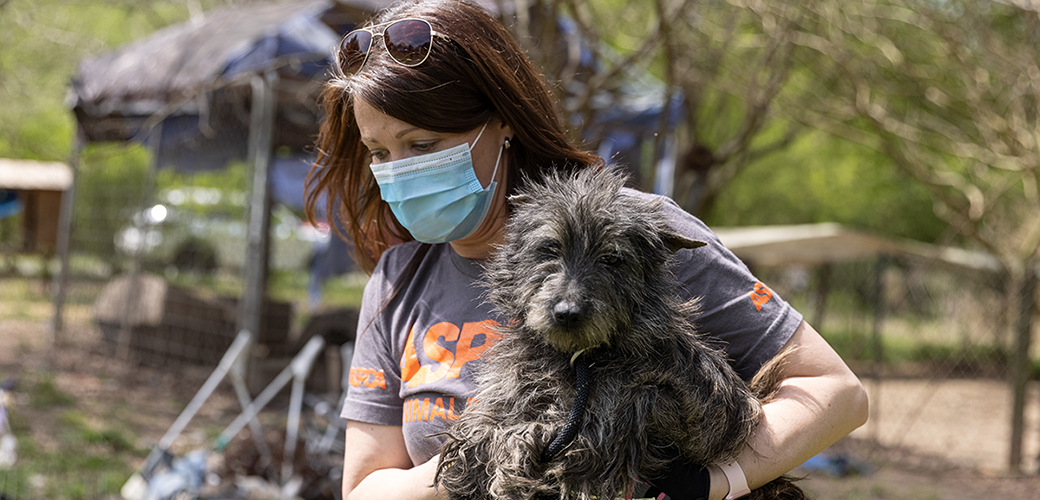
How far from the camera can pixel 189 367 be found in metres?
9.64

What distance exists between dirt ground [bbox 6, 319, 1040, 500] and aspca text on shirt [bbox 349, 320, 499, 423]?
15.9 ft

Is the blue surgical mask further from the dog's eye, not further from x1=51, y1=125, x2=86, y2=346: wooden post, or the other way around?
x1=51, y1=125, x2=86, y2=346: wooden post

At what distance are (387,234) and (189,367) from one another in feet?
26.6

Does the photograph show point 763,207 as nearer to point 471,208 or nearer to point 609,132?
point 609,132

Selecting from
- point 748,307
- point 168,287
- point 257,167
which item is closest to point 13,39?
point 168,287

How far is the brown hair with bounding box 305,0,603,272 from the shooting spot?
76.2 inches

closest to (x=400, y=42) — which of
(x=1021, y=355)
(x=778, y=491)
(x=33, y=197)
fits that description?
(x=778, y=491)

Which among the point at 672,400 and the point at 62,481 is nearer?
the point at 672,400

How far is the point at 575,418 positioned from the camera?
5.52 ft

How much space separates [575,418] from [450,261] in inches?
24.8

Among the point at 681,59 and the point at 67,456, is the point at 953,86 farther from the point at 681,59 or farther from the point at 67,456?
the point at 67,456

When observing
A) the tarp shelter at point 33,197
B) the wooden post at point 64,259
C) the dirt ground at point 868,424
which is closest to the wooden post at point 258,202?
the dirt ground at point 868,424

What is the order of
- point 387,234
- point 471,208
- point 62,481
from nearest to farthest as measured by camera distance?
point 471,208, point 387,234, point 62,481

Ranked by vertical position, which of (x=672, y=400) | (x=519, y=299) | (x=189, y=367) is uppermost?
(x=519, y=299)
